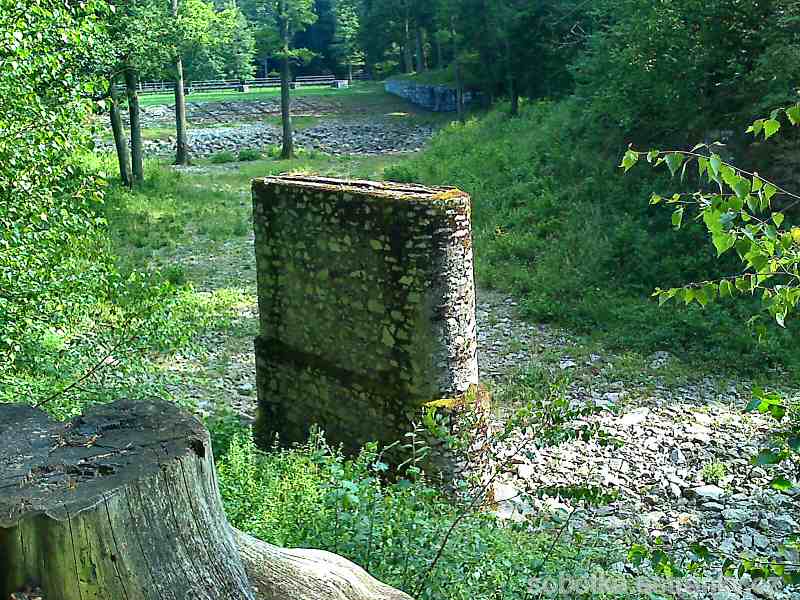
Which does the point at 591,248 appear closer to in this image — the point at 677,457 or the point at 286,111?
the point at 677,457

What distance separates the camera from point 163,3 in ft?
74.7

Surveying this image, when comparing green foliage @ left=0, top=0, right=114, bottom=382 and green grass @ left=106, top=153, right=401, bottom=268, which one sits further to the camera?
green grass @ left=106, top=153, right=401, bottom=268

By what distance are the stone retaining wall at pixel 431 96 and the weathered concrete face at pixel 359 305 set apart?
1306 inches

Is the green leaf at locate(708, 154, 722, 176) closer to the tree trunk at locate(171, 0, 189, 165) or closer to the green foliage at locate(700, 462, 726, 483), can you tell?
the green foliage at locate(700, 462, 726, 483)

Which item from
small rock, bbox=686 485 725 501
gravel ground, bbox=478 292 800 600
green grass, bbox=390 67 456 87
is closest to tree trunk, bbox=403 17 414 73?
green grass, bbox=390 67 456 87

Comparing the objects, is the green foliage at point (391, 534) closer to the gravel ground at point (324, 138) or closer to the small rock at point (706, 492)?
the small rock at point (706, 492)

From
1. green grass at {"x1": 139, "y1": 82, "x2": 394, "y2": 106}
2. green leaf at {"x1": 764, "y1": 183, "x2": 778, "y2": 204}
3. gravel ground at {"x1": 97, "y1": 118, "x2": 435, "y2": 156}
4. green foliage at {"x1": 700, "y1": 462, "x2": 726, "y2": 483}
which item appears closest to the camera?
green leaf at {"x1": 764, "y1": 183, "x2": 778, "y2": 204}

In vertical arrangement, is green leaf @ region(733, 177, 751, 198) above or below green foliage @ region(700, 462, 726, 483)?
above

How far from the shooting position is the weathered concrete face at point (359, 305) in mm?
7328

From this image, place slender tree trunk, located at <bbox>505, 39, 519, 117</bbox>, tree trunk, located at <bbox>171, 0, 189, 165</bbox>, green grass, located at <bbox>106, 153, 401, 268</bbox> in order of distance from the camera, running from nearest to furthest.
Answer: green grass, located at <bbox>106, 153, 401, 268</bbox> < tree trunk, located at <bbox>171, 0, 189, 165</bbox> < slender tree trunk, located at <bbox>505, 39, 519, 117</bbox>

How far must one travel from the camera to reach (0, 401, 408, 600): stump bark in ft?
7.34

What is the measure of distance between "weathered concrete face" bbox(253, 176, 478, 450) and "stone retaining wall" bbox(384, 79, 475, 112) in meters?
33.2

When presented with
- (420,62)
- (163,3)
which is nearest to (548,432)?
(163,3)

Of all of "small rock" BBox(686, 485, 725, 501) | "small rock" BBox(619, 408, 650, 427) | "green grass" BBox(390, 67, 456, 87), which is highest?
"green grass" BBox(390, 67, 456, 87)
